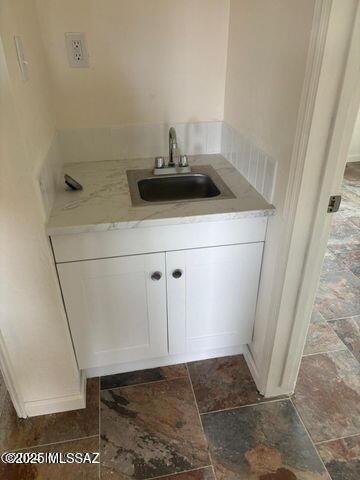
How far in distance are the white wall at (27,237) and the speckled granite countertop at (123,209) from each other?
12 centimetres

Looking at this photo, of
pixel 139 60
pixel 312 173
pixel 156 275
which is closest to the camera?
pixel 312 173

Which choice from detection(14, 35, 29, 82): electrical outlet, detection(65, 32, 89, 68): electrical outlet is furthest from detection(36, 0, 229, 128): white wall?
detection(14, 35, 29, 82): electrical outlet

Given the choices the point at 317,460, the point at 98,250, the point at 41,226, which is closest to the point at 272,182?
the point at 98,250

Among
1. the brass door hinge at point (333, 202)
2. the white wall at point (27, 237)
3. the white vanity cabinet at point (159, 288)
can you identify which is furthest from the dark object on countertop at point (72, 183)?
the brass door hinge at point (333, 202)

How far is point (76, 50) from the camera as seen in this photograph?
1529 millimetres

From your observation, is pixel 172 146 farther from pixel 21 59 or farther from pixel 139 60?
pixel 21 59

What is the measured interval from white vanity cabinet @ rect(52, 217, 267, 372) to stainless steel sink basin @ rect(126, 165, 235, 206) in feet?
1.10

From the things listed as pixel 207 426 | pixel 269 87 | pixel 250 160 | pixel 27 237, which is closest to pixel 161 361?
pixel 207 426

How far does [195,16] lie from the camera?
1.56 meters

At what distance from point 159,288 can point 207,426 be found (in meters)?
0.62

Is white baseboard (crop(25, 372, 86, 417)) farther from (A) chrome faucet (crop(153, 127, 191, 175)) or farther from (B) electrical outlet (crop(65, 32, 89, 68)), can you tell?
(B) electrical outlet (crop(65, 32, 89, 68))

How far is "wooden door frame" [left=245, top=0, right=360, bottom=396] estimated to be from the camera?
900 millimetres

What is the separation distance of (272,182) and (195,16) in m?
0.89

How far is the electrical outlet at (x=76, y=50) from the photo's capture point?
150cm
